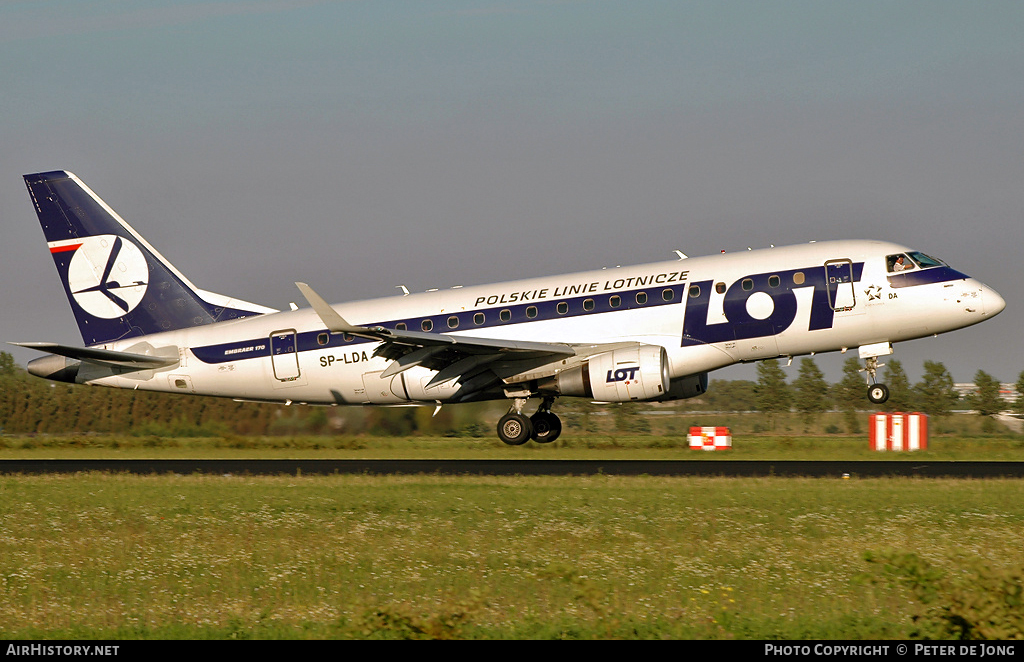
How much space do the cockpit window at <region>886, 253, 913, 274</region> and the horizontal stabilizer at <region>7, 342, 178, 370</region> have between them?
20.9 m

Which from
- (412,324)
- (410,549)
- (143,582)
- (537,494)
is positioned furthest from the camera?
(412,324)

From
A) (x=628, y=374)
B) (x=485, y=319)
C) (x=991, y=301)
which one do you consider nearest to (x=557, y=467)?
(x=628, y=374)

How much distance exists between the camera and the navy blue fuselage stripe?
29234 mm

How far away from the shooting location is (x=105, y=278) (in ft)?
110

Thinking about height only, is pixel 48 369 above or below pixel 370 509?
above

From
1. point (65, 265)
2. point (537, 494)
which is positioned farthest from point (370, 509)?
point (65, 265)

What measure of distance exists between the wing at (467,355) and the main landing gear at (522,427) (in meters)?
1.44

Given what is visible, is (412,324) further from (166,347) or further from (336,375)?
(166,347)

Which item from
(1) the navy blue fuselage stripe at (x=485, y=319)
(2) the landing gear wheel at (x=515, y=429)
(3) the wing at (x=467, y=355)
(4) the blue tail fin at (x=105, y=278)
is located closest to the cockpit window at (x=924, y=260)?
(1) the navy blue fuselage stripe at (x=485, y=319)

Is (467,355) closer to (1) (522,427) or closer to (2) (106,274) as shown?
(1) (522,427)

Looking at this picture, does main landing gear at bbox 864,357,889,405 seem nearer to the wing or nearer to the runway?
the runway

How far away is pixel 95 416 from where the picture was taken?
39.7 metres

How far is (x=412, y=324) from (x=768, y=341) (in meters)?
10.3

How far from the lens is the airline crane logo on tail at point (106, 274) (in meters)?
33.4
